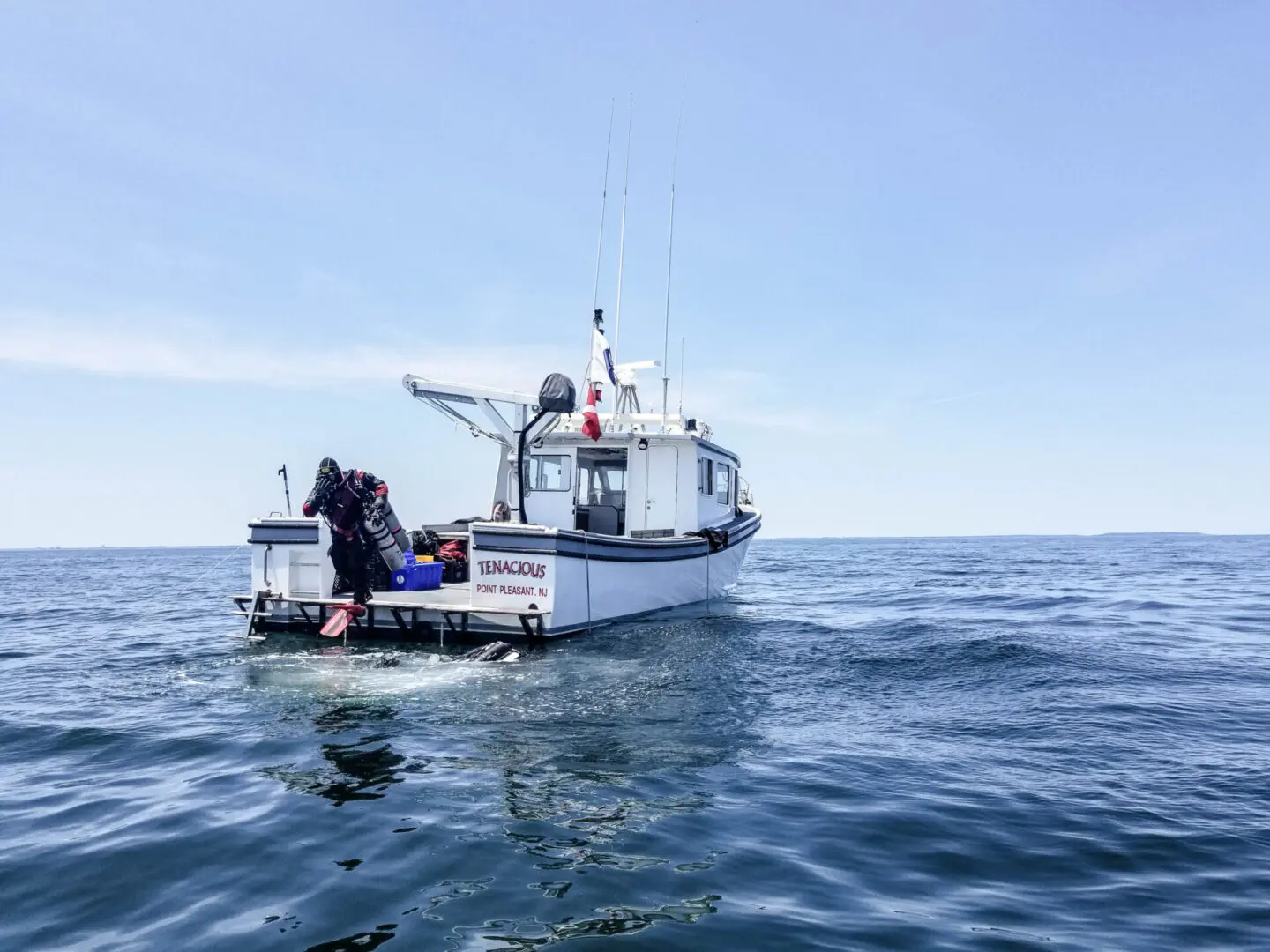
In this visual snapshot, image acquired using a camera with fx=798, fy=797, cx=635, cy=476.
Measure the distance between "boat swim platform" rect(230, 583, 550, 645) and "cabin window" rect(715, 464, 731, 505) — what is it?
23.7 feet

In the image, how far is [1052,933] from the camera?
3.62m

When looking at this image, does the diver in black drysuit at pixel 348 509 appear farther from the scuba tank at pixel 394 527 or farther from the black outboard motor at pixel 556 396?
the black outboard motor at pixel 556 396

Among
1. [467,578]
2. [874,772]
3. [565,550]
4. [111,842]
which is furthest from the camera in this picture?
[467,578]

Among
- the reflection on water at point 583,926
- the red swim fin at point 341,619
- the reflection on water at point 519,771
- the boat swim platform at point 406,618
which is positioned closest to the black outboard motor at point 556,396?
the boat swim platform at point 406,618

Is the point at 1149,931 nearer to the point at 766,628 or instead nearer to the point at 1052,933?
the point at 1052,933

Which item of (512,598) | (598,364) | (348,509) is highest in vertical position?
(598,364)

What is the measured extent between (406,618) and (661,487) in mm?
5805

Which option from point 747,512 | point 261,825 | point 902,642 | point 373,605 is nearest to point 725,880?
point 261,825

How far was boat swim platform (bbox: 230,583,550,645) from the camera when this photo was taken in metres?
10.9

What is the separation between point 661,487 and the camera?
15273mm

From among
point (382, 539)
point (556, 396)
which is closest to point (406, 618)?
point (382, 539)

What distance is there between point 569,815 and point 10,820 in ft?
11.3

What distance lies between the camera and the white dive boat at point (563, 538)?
11.0 meters

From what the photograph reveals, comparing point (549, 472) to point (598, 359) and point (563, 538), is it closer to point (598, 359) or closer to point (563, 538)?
point (598, 359)
